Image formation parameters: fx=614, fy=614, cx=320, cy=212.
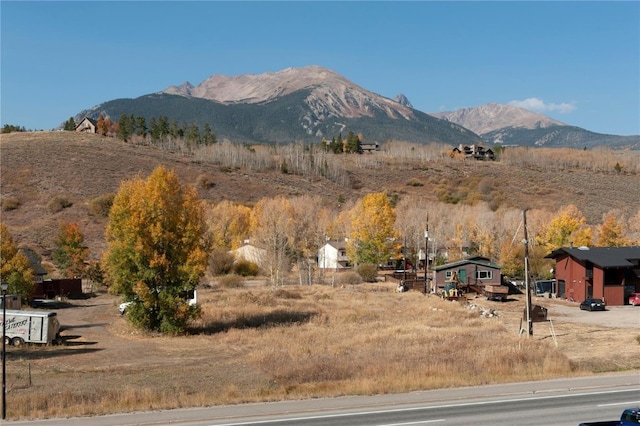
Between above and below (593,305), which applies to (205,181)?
above

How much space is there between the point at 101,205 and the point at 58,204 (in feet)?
27.6

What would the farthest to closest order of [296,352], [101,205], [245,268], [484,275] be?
[101,205], [245,268], [484,275], [296,352]

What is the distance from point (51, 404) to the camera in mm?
21750

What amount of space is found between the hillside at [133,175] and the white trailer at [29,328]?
5979cm

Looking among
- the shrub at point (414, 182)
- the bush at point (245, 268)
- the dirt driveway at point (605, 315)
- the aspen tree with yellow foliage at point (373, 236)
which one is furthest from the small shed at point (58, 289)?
the shrub at point (414, 182)

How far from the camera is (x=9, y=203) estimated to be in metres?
→ 119

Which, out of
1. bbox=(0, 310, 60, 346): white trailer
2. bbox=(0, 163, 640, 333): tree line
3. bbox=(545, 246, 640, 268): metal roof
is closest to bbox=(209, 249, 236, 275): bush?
bbox=(0, 163, 640, 333): tree line

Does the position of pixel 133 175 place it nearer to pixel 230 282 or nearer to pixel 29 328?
pixel 230 282

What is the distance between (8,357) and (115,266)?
1061 centimetres

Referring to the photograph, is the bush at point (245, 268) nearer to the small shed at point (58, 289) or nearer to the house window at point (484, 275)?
the small shed at point (58, 289)

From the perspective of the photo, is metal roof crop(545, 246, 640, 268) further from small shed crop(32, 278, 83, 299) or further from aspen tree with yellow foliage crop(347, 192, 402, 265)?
small shed crop(32, 278, 83, 299)

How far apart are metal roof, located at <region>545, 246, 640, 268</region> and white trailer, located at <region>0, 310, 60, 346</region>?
49.6 m

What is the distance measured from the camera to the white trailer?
133ft

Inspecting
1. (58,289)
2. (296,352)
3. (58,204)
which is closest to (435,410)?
(296,352)
